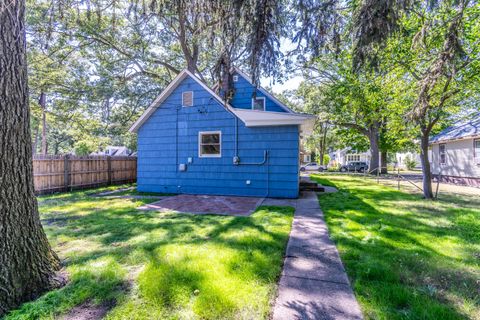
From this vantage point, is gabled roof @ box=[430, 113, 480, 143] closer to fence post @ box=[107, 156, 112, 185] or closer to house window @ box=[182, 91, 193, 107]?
house window @ box=[182, 91, 193, 107]

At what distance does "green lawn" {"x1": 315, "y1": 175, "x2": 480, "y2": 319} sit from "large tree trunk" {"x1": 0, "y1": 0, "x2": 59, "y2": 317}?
3.34m

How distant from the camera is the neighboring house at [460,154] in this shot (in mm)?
12141

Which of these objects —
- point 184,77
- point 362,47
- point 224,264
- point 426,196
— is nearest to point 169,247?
point 224,264

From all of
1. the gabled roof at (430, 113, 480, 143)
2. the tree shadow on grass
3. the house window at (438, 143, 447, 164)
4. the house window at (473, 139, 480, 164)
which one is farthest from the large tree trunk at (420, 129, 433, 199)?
the house window at (438, 143, 447, 164)

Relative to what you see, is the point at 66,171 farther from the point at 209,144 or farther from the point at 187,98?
the point at 209,144

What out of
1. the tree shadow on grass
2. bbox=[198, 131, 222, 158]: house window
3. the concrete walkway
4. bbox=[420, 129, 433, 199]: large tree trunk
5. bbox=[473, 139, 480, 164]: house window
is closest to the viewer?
the concrete walkway

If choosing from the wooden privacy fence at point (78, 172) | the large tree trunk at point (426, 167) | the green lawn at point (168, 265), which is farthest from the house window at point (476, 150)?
the wooden privacy fence at point (78, 172)

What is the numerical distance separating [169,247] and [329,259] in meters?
2.38

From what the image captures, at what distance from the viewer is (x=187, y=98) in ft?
30.5

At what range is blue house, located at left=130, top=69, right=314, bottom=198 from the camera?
805 centimetres

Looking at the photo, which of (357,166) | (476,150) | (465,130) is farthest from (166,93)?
(357,166)

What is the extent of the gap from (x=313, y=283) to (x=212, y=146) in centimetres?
699

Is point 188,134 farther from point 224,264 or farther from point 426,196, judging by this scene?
point 426,196

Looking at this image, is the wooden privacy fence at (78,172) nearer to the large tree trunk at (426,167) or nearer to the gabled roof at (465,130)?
the large tree trunk at (426,167)
